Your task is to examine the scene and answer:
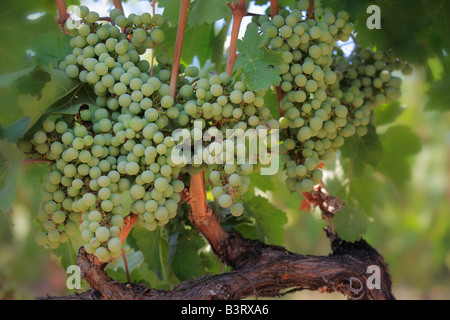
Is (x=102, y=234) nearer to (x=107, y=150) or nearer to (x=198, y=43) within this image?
(x=107, y=150)

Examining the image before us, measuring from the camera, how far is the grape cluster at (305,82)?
87 centimetres

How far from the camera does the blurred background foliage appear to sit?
0.93 metres

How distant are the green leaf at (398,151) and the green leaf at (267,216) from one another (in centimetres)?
42

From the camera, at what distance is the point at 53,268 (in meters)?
5.37

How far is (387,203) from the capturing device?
114 inches

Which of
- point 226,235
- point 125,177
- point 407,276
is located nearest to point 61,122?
point 125,177

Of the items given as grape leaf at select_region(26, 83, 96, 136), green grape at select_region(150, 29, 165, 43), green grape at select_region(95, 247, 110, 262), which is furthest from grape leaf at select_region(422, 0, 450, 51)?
green grape at select_region(95, 247, 110, 262)

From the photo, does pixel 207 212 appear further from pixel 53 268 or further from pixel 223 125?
pixel 53 268

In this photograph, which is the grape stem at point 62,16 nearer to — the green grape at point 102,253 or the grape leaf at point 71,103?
the grape leaf at point 71,103

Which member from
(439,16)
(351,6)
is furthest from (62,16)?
(439,16)

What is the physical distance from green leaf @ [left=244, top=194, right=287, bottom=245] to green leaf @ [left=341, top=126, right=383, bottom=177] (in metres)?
0.22

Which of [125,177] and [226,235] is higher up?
[125,177]

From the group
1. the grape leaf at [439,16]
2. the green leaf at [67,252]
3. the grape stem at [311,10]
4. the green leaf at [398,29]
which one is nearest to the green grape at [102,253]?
the green leaf at [67,252]

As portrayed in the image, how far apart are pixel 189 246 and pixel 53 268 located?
4.79 metres
